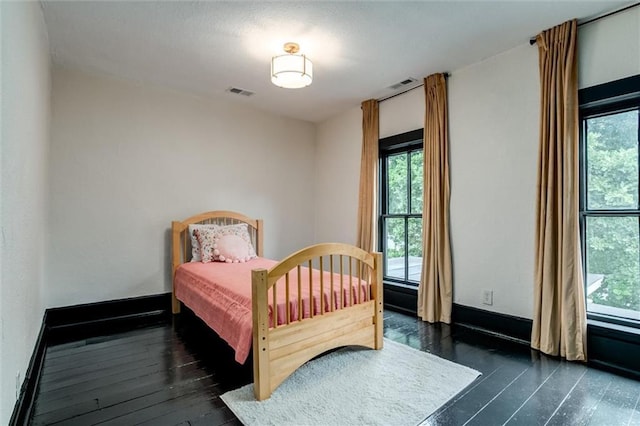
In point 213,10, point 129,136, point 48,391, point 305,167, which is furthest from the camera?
point 305,167

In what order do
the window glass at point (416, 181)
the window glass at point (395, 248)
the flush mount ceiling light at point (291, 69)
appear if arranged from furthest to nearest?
the window glass at point (395, 248) → the window glass at point (416, 181) → the flush mount ceiling light at point (291, 69)

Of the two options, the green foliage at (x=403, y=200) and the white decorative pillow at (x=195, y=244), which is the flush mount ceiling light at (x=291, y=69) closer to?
the green foliage at (x=403, y=200)

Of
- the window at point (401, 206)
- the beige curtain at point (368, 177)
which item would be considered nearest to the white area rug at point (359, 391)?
the window at point (401, 206)

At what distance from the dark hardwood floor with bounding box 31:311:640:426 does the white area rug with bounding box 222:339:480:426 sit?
0.31ft

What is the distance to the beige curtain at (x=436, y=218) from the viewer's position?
10.5ft

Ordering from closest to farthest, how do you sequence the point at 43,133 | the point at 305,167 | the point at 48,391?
1. the point at 48,391
2. the point at 43,133
3. the point at 305,167

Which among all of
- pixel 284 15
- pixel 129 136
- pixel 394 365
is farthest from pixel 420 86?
pixel 129 136

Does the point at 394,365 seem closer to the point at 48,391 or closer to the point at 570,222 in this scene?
the point at 570,222

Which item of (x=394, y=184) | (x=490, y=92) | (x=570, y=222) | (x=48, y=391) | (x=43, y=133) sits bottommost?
(x=48, y=391)

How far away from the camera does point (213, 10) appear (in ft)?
7.38

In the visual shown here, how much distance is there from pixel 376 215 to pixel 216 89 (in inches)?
92.9

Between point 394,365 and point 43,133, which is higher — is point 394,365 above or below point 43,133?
below

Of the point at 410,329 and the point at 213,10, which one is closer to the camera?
the point at 213,10

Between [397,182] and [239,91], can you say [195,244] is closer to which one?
[239,91]
